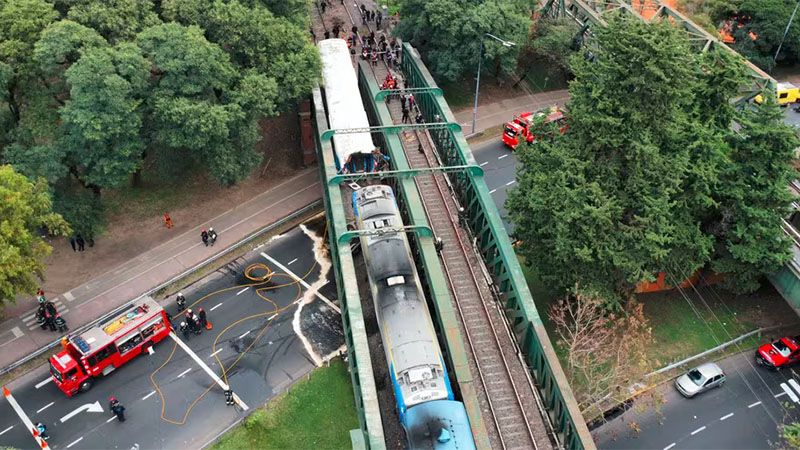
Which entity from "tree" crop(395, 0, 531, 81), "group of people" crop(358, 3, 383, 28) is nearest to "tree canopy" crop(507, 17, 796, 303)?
"tree" crop(395, 0, 531, 81)

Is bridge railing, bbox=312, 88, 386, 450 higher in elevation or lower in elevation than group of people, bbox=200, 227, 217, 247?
higher

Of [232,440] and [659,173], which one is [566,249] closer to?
[659,173]

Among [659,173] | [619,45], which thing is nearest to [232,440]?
[659,173]

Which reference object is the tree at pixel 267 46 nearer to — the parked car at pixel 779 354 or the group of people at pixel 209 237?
the group of people at pixel 209 237

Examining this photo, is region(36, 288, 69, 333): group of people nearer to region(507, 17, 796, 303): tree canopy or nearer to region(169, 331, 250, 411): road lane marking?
region(169, 331, 250, 411): road lane marking

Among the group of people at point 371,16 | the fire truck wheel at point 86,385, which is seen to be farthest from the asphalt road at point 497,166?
the fire truck wheel at point 86,385

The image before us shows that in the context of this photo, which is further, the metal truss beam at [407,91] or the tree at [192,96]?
the metal truss beam at [407,91]
